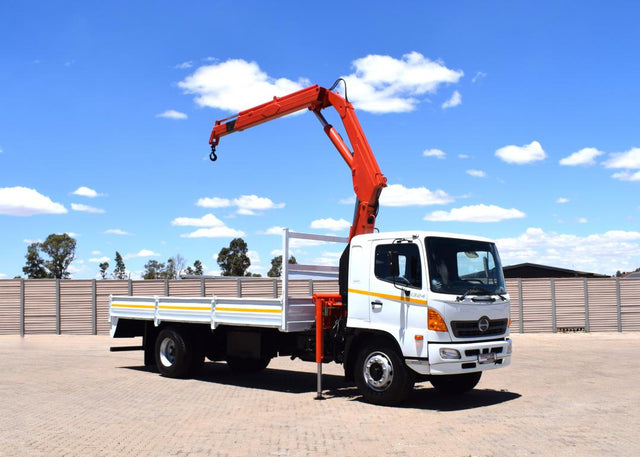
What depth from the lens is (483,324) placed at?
10039 millimetres

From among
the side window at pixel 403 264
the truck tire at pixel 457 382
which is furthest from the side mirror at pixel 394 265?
the truck tire at pixel 457 382

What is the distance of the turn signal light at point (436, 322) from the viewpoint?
9.51 meters

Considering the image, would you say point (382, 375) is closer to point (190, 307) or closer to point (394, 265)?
point (394, 265)

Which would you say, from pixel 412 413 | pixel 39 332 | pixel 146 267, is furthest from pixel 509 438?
pixel 146 267

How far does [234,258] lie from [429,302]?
6559 centimetres

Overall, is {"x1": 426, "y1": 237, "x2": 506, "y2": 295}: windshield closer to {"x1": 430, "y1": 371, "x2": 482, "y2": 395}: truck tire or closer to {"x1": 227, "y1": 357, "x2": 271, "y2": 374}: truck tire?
{"x1": 430, "y1": 371, "x2": 482, "y2": 395}: truck tire

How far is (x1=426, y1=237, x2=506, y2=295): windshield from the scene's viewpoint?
32.0ft

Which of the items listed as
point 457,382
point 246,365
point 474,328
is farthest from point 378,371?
point 246,365

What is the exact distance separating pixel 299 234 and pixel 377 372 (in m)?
2.79

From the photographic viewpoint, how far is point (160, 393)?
11.4 m

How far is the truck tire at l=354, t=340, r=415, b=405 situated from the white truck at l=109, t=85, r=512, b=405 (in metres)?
0.02

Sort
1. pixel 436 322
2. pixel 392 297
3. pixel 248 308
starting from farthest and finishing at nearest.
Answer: pixel 248 308 < pixel 392 297 < pixel 436 322

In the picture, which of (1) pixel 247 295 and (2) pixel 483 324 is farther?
(1) pixel 247 295

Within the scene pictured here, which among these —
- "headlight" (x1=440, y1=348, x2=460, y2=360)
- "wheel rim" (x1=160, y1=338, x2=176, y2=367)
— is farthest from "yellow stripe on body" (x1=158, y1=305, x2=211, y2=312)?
"headlight" (x1=440, y1=348, x2=460, y2=360)
